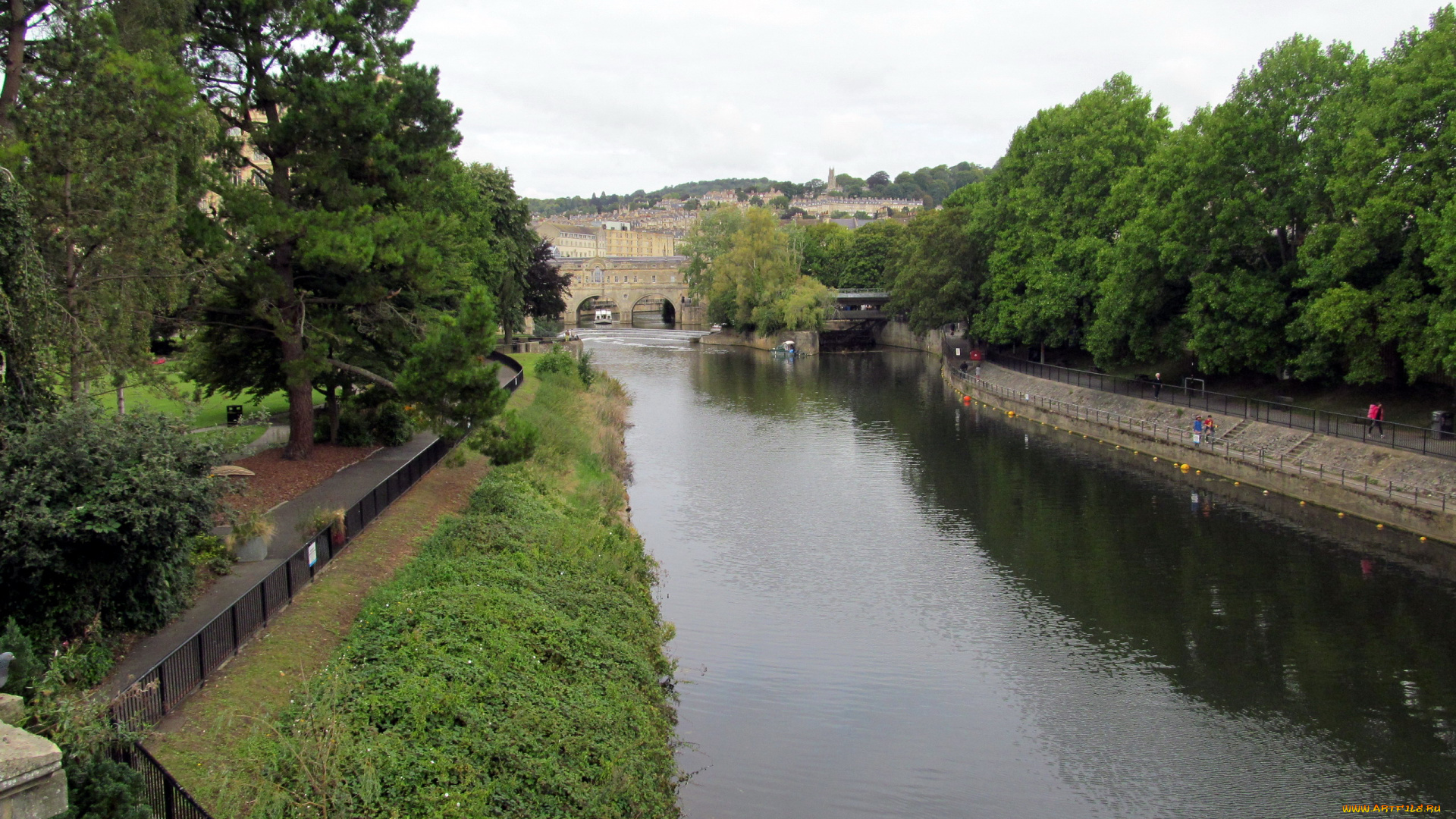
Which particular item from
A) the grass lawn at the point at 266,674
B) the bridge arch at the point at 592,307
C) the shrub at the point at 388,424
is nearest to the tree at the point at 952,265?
the shrub at the point at 388,424

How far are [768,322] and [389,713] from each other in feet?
223

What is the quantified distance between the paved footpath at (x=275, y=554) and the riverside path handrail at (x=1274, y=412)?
24.3m

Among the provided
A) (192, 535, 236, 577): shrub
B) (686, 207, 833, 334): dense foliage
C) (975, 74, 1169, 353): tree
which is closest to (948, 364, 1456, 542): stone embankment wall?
(975, 74, 1169, 353): tree

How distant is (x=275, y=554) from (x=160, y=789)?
778 cm

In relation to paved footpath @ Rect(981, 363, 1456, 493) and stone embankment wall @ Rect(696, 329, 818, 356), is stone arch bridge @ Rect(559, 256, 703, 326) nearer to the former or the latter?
stone embankment wall @ Rect(696, 329, 818, 356)

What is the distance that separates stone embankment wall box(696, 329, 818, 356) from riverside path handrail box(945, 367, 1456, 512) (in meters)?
30.8

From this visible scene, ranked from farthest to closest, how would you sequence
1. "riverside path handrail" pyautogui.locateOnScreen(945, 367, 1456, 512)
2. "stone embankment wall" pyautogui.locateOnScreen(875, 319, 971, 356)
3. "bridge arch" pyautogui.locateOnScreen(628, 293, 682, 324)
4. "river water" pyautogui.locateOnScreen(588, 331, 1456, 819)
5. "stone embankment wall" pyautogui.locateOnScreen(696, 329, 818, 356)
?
"bridge arch" pyautogui.locateOnScreen(628, 293, 682, 324) → "stone embankment wall" pyautogui.locateOnScreen(696, 329, 818, 356) → "stone embankment wall" pyautogui.locateOnScreen(875, 319, 971, 356) → "riverside path handrail" pyautogui.locateOnScreen(945, 367, 1456, 512) → "river water" pyautogui.locateOnScreen(588, 331, 1456, 819)

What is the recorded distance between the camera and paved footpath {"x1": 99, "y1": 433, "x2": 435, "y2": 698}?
1099 cm

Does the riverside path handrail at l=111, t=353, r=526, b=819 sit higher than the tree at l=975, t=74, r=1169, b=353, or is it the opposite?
the tree at l=975, t=74, r=1169, b=353

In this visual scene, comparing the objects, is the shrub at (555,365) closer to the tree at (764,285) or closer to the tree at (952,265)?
the tree at (952,265)

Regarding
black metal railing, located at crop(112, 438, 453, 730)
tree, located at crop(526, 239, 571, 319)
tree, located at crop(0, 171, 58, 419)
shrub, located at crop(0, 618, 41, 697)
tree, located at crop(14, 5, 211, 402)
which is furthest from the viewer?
tree, located at crop(526, 239, 571, 319)

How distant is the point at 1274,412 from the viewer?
31.6 metres

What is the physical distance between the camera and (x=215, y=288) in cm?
1956

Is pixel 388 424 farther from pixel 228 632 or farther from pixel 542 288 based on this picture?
pixel 542 288
